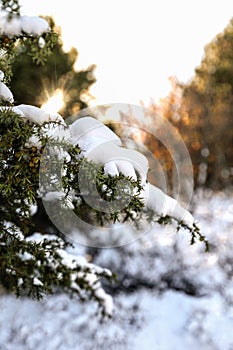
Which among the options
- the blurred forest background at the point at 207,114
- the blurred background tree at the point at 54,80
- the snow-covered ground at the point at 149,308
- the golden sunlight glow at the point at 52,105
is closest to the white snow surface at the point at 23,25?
the golden sunlight glow at the point at 52,105

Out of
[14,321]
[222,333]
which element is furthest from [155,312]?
[14,321]

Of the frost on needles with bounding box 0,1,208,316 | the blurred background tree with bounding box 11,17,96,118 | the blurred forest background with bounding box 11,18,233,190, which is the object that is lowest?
the frost on needles with bounding box 0,1,208,316

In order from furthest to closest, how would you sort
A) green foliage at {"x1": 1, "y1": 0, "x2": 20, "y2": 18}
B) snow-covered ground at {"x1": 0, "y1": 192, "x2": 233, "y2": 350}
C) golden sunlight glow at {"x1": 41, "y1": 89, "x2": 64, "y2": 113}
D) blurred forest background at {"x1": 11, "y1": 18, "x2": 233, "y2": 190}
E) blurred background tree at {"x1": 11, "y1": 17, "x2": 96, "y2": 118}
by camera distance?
blurred forest background at {"x1": 11, "y1": 18, "x2": 233, "y2": 190} → blurred background tree at {"x1": 11, "y1": 17, "x2": 96, "y2": 118} → snow-covered ground at {"x1": 0, "y1": 192, "x2": 233, "y2": 350} → golden sunlight glow at {"x1": 41, "y1": 89, "x2": 64, "y2": 113} → green foliage at {"x1": 1, "y1": 0, "x2": 20, "y2": 18}

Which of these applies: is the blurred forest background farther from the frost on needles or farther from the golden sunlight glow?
the frost on needles

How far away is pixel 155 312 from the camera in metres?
6.07

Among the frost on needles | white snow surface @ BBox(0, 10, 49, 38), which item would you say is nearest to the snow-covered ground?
the frost on needles

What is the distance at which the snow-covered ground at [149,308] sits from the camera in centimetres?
539

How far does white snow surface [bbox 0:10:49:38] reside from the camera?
73.7 inches

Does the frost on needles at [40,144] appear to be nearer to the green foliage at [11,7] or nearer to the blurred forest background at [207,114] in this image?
the green foliage at [11,7]

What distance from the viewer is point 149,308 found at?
20.4 feet

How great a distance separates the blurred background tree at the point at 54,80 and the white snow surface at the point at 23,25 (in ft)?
18.9

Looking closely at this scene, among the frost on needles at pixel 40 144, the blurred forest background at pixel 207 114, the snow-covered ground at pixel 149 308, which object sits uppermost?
the blurred forest background at pixel 207 114

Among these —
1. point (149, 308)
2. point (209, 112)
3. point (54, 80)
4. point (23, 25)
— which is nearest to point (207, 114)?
point (209, 112)

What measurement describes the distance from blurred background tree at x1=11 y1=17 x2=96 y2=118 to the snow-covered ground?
299 cm
